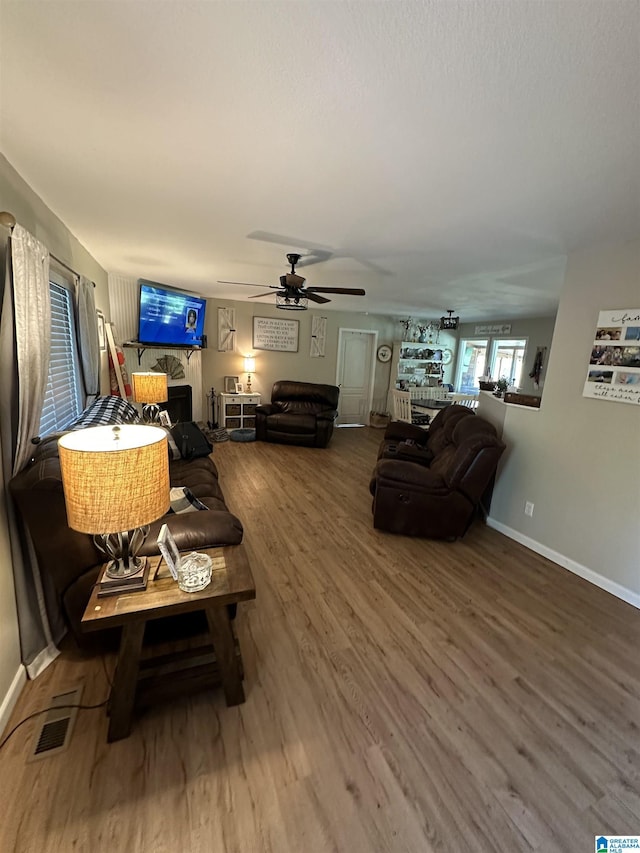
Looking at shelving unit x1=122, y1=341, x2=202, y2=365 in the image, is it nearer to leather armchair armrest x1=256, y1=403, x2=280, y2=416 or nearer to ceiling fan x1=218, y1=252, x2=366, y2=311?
leather armchair armrest x1=256, y1=403, x2=280, y2=416

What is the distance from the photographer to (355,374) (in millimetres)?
7215

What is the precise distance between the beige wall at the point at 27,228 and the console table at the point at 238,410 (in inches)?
133

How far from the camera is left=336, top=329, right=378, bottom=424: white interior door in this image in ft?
23.0

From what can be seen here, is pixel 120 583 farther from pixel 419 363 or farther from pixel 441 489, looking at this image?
pixel 419 363

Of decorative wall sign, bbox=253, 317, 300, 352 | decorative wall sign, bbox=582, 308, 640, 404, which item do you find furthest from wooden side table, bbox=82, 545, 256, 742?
decorative wall sign, bbox=253, 317, 300, 352

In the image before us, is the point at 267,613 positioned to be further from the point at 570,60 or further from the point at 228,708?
the point at 570,60

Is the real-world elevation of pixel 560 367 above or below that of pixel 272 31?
below

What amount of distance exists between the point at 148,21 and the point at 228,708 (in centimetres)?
240

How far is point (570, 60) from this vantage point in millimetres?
958

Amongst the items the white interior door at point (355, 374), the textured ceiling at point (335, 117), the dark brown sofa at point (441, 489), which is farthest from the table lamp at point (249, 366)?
the dark brown sofa at point (441, 489)

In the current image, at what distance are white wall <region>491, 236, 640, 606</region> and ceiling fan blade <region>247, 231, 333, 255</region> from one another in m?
1.94

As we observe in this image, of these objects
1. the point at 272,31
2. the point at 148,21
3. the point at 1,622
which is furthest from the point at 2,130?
the point at 1,622

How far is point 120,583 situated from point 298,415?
4475 millimetres

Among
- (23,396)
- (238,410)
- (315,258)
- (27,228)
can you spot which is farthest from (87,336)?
(238,410)
